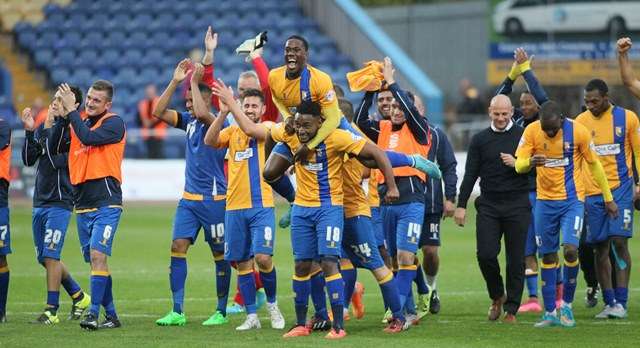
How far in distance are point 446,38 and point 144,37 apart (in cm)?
1139

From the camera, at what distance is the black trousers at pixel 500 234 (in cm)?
1343

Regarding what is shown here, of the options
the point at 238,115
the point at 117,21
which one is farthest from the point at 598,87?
the point at 117,21

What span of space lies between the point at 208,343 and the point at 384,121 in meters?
3.54

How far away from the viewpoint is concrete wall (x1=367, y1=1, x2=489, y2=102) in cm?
4175

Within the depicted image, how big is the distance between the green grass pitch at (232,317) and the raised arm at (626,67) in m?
2.40

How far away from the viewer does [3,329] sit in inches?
493

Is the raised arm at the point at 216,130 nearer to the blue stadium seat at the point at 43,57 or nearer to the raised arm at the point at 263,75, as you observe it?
the raised arm at the point at 263,75

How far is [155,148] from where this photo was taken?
95.9ft

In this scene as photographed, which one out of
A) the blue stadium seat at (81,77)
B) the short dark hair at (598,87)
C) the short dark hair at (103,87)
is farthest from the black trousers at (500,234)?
the blue stadium seat at (81,77)

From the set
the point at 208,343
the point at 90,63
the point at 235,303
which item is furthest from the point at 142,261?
the point at 90,63

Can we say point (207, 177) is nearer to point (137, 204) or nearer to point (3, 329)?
point (3, 329)

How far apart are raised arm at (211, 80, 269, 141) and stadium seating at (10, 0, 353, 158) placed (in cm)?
2062

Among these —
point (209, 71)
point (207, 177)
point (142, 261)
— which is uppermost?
point (209, 71)

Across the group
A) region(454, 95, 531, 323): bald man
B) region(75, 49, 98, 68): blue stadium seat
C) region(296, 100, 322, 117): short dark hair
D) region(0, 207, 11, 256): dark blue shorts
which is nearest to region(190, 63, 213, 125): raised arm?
region(296, 100, 322, 117): short dark hair
